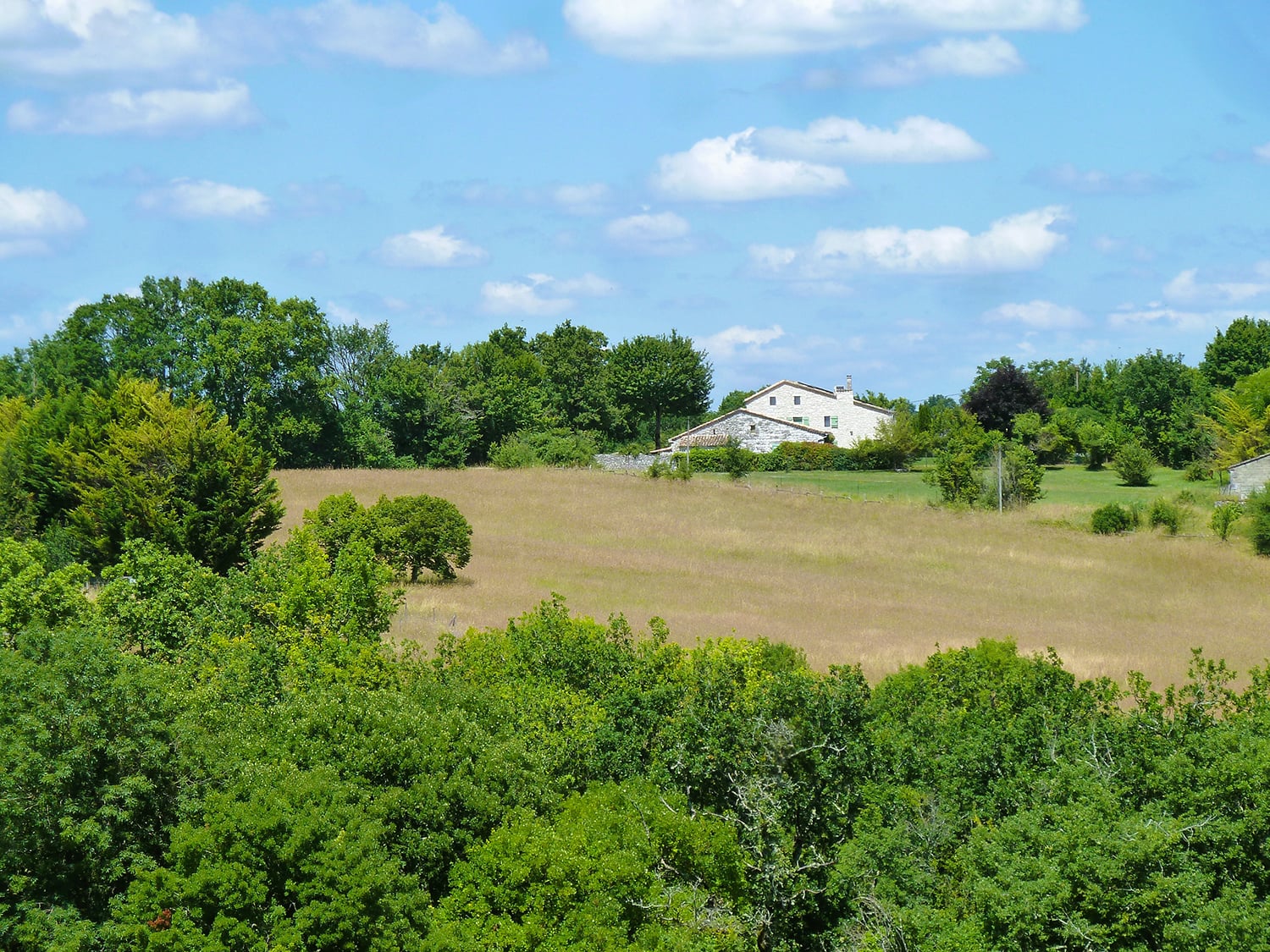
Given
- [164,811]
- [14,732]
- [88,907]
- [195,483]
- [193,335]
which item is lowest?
[88,907]

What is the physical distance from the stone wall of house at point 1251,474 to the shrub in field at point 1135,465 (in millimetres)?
11434

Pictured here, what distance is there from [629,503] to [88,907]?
141 feet

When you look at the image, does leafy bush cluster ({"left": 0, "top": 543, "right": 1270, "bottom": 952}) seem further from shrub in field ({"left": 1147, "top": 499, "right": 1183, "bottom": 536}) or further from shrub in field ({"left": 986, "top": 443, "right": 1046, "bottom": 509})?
shrub in field ({"left": 986, "top": 443, "right": 1046, "bottom": 509})

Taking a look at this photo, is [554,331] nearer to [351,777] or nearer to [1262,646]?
[1262,646]

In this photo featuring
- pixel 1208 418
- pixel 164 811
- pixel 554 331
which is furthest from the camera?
pixel 554 331

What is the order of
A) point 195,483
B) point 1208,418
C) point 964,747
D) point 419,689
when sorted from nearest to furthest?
point 964,747
point 419,689
point 195,483
point 1208,418

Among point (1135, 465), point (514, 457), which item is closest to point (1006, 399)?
point (1135, 465)

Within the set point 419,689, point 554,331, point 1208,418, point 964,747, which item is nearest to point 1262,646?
point 964,747

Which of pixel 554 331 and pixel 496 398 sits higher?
pixel 554 331

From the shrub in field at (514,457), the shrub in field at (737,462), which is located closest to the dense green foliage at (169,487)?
the shrub in field at (514,457)

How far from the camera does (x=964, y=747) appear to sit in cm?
1717

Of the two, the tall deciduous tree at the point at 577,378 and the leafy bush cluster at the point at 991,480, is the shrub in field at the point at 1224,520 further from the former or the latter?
the tall deciduous tree at the point at 577,378

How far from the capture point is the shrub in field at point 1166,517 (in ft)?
177

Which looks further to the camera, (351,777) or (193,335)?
(193,335)
